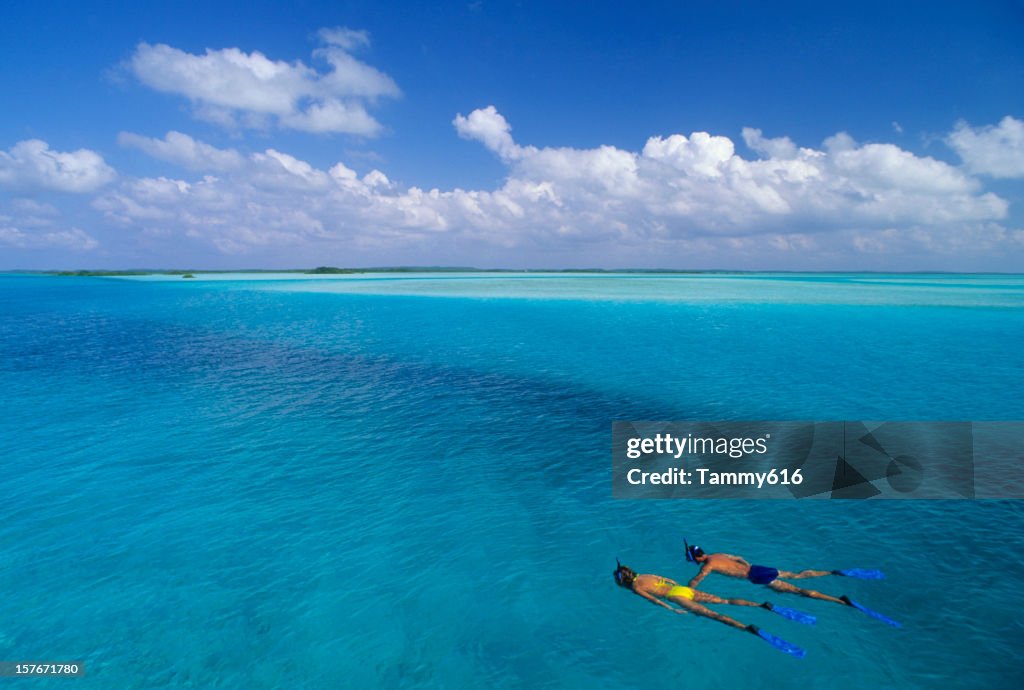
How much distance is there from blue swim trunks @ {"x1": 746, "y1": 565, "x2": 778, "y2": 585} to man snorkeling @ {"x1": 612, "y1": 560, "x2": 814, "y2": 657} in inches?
35.2

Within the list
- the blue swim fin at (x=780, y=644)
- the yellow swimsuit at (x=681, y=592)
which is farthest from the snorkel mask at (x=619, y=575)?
the blue swim fin at (x=780, y=644)

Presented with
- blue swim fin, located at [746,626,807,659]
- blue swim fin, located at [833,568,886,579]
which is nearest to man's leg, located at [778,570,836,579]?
blue swim fin, located at [833,568,886,579]

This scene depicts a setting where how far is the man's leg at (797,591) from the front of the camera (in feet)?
38.5

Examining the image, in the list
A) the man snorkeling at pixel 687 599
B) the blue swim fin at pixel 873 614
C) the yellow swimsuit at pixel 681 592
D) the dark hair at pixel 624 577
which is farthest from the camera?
the dark hair at pixel 624 577

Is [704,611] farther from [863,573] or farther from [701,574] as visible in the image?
[863,573]

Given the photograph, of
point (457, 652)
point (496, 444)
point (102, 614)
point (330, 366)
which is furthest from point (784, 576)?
point (330, 366)

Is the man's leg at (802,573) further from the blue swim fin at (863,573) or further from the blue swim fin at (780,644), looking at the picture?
the blue swim fin at (780,644)

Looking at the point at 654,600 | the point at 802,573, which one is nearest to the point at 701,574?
the point at 654,600

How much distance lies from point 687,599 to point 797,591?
294 cm

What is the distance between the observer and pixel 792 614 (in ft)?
36.6

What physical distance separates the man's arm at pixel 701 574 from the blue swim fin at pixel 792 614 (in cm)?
149

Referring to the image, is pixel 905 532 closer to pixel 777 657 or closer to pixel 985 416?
pixel 777 657

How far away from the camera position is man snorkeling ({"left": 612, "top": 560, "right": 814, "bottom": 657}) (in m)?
10.6

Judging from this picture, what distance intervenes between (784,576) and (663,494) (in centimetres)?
554
